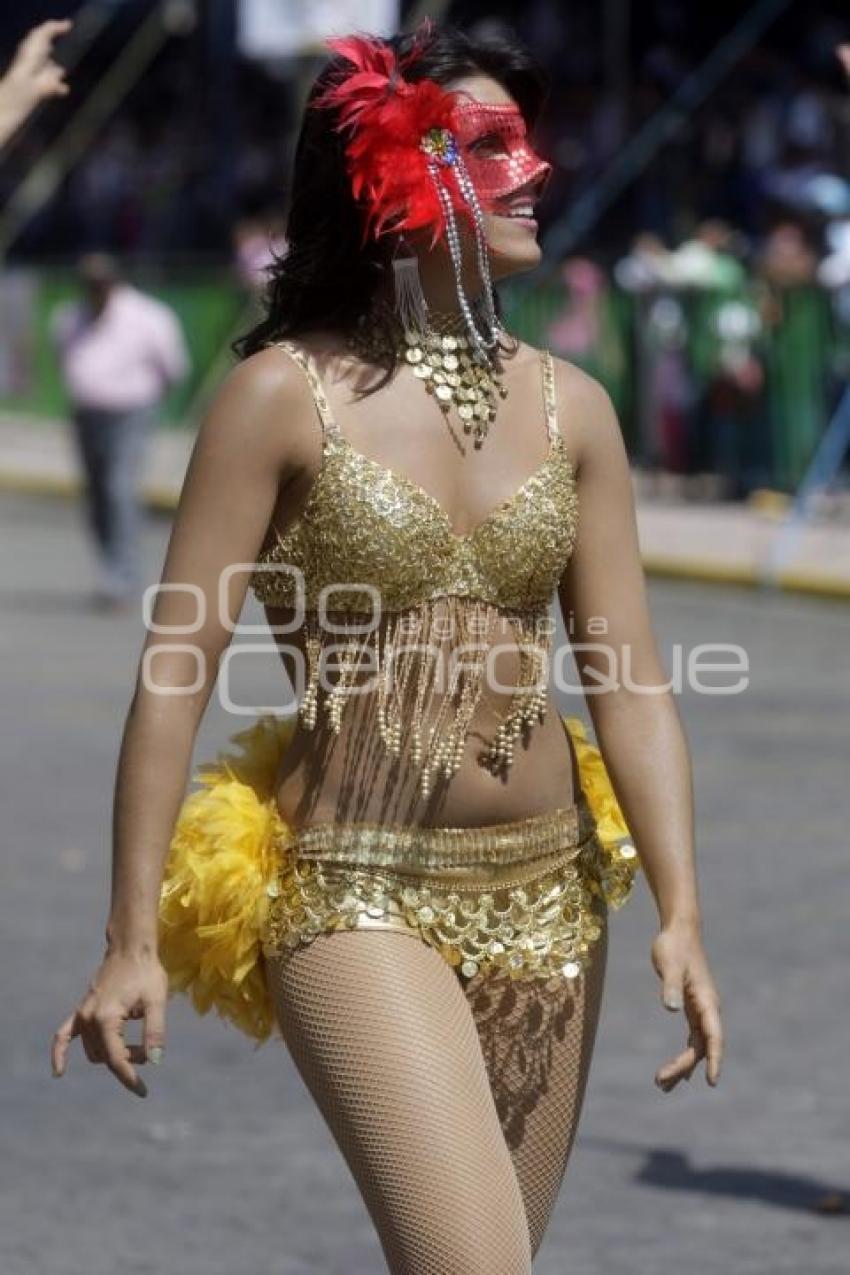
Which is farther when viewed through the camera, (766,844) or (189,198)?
(189,198)

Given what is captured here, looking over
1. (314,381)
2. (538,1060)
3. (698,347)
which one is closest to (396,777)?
(538,1060)

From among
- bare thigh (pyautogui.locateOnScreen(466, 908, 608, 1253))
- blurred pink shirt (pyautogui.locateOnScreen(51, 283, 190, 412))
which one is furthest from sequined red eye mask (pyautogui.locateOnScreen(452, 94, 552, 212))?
blurred pink shirt (pyautogui.locateOnScreen(51, 283, 190, 412))

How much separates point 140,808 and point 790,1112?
2993mm

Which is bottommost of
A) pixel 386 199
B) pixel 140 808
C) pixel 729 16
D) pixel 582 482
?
pixel 729 16

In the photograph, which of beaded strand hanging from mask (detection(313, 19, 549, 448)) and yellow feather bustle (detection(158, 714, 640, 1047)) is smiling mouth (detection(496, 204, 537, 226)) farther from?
yellow feather bustle (detection(158, 714, 640, 1047))

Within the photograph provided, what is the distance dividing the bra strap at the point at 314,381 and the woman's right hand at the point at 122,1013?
2.35 ft

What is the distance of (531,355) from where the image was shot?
3.76 m

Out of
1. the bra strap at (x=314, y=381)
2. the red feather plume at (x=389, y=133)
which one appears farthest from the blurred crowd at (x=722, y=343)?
the bra strap at (x=314, y=381)

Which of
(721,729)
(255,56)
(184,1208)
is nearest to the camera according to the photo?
(184,1208)

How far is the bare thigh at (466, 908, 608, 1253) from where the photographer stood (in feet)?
11.8

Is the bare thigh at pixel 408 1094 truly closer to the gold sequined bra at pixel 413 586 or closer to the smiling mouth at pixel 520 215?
the gold sequined bra at pixel 413 586

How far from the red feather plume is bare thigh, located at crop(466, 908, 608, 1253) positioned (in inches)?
38.0

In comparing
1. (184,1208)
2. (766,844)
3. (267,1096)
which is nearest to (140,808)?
(184,1208)

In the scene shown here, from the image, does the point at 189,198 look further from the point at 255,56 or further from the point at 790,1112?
the point at 790,1112
